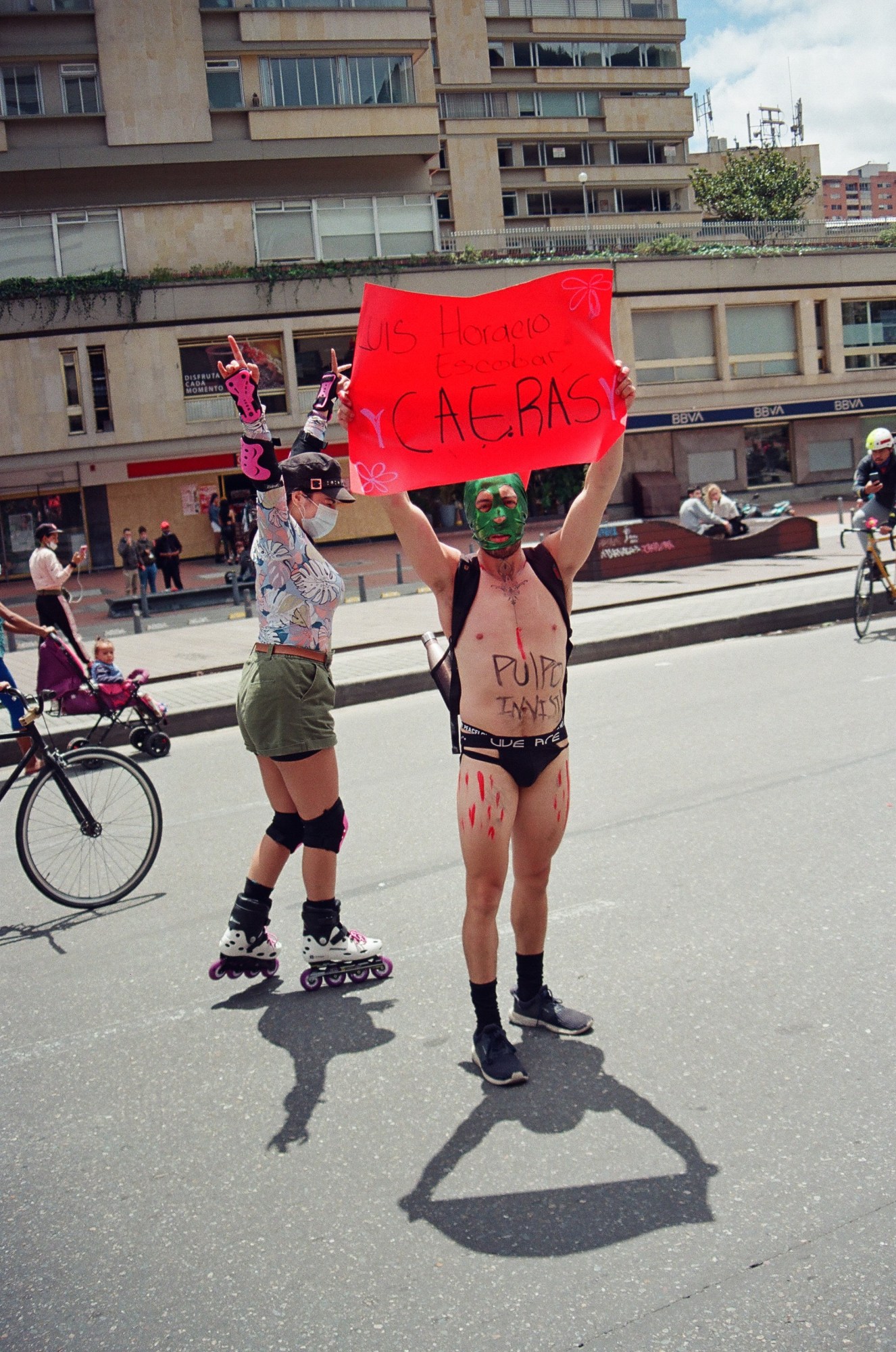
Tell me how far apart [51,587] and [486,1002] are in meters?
8.45

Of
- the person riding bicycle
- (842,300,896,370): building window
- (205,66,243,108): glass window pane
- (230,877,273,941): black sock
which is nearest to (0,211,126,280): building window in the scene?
(205,66,243,108): glass window pane

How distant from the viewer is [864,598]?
38.4 ft

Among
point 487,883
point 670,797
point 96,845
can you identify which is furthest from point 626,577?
point 487,883

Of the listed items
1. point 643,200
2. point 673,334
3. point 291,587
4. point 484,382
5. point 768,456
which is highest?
point 643,200

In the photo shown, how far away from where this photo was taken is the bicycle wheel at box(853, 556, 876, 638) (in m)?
11.5

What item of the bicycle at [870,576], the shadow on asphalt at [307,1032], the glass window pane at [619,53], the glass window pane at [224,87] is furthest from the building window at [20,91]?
the shadow on asphalt at [307,1032]

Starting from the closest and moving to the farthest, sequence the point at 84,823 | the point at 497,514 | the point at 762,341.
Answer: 1. the point at 497,514
2. the point at 84,823
3. the point at 762,341

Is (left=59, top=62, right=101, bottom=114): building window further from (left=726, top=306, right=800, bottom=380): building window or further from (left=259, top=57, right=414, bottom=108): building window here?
(left=726, top=306, right=800, bottom=380): building window

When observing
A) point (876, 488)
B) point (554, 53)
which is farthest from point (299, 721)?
point (554, 53)

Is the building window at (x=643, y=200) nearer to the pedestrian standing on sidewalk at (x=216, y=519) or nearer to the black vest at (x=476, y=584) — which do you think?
the pedestrian standing on sidewalk at (x=216, y=519)

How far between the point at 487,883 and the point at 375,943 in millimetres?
1042

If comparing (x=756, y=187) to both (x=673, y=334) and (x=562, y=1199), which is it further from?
(x=562, y=1199)

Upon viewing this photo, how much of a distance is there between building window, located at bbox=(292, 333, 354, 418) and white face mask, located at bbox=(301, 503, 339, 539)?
32761 mm

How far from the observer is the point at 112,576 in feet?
114
